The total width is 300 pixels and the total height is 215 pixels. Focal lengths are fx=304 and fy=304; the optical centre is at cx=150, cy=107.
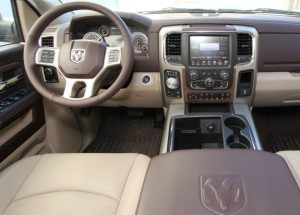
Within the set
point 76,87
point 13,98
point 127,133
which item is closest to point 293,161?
point 76,87

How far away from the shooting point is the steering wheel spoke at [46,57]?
1.28 meters

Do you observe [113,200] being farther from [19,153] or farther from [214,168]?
[19,153]

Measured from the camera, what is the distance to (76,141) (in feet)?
6.85

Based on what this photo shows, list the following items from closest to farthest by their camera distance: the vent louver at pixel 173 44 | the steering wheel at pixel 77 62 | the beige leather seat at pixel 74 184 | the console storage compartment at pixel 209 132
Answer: the beige leather seat at pixel 74 184, the steering wheel at pixel 77 62, the console storage compartment at pixel 209 132, the vent louver at pixel 173 44

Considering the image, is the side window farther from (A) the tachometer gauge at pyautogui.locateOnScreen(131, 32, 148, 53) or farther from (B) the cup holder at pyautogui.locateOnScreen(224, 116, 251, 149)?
(B) the cup holder at pyautogui.locateOnScreen(224, 116, 251, 149)

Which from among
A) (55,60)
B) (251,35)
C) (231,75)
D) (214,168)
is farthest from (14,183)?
(251,35)

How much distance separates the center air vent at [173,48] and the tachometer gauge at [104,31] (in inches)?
13.9

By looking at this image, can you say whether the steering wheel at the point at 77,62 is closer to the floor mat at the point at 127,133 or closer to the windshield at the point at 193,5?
the windshield at the point at 193,5

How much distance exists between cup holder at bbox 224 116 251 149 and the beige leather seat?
52cm

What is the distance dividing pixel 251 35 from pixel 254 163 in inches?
32.4

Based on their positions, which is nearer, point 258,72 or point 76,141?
point 258,72

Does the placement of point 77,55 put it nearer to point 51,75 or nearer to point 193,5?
point 51,75

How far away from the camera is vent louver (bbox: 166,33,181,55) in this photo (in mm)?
1584

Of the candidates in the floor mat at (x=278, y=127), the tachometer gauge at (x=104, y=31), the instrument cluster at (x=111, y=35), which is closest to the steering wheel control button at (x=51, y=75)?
the instrument cluster at (x=111, y=35)
